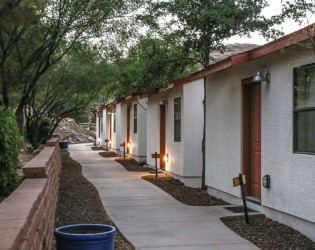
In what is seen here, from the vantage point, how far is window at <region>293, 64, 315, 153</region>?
679cm

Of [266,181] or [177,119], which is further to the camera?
[177,119]

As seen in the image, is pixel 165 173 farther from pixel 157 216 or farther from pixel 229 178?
pixel 157 216

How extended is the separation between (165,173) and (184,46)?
184 inches

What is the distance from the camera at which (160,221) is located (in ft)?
26.8

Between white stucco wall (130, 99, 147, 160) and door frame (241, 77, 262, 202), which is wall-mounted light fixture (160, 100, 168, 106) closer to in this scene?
white stucco wall (130, 99, 147, 160)

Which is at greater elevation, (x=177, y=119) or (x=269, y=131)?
(x=177, y=119)

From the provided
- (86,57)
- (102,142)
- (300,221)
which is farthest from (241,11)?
(102,142)

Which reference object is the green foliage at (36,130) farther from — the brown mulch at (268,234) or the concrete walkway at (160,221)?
the brown mulch at (268,234)

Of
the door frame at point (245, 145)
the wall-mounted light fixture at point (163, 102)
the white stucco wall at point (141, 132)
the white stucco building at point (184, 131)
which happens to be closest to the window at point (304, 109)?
the door frame at point (245, 145)

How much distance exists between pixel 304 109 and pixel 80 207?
4870 mm

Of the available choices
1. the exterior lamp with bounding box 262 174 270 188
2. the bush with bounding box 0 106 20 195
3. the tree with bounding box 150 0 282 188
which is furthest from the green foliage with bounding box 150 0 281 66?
the bush with bounding box 0 106 20 195

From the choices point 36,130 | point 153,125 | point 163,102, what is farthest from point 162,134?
point 36,130

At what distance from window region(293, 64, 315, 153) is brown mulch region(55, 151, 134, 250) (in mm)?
2972

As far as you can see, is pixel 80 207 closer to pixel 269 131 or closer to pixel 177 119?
pixel 269 131
